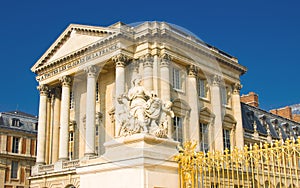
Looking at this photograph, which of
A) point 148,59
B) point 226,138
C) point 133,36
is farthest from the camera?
point 226,138

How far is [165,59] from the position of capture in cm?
2942

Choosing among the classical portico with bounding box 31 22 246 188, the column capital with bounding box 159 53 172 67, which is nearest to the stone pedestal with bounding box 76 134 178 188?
the classical portico with bounding box 31 22 246 188

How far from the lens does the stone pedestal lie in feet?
28.3

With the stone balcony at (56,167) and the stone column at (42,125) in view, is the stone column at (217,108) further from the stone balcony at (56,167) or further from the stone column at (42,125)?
the stone column at (42,125)

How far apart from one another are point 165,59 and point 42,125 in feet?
41.6

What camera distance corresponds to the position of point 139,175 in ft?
28.2

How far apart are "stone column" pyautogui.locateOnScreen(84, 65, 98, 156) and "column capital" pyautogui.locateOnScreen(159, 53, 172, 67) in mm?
5313

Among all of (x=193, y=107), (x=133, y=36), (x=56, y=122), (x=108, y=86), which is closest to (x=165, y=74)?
(x=193, y=107)

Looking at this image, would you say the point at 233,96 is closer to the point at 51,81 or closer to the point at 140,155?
the point at 51,81

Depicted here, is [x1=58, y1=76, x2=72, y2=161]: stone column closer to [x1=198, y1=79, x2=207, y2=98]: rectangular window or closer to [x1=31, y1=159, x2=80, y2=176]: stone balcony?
[x1=31, y1=159, x2=80, y2=176]: stone balcony

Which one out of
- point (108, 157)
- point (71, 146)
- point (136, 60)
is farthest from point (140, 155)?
point (71, 146)

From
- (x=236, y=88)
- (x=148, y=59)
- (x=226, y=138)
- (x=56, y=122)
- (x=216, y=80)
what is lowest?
(x=226, y=138)

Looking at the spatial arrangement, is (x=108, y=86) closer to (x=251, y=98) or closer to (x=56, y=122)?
(x=56, y=122)

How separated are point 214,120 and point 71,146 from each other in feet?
37.7
